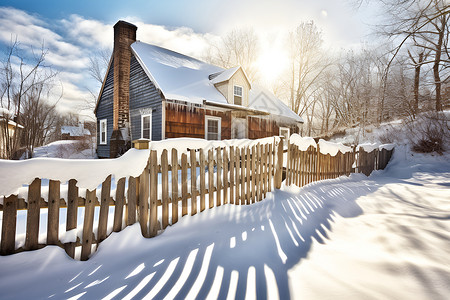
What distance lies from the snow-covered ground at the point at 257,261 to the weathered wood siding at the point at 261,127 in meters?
11.8

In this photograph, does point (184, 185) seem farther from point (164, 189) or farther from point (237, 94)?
point (237, 94)

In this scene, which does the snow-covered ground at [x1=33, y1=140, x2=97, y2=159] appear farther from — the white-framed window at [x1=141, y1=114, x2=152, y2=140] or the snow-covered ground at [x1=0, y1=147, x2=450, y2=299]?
the snow-covered ground at [x1=0, y1=147, x2=450, y2=299]

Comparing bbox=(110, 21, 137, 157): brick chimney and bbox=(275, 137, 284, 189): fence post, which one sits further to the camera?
bbox=(110, 21, 137, 157): brick chimney

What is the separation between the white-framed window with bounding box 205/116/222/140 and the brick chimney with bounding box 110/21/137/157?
16.8ft

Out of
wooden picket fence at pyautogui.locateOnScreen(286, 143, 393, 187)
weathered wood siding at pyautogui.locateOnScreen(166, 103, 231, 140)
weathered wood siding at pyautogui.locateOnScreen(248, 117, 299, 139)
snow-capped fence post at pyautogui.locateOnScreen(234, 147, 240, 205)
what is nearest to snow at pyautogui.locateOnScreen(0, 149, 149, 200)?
snow-capped fence post at pyautogui.locateOnScreen(234, 147, 240, 205)

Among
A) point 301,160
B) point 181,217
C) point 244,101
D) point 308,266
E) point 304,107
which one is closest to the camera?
point 308,266

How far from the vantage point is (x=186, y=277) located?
210cm

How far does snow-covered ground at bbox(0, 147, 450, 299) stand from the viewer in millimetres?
1888

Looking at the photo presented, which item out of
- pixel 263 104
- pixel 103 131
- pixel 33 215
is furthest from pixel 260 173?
pixel 103 131

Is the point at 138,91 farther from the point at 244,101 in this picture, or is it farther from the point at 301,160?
the point at 301,160

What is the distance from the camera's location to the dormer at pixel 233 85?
1322 cm

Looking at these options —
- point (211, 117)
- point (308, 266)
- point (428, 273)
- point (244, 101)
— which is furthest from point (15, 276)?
point (244, 101)

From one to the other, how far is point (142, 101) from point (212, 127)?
15.0 ft

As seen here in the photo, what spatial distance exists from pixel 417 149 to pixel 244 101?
11.4 m
